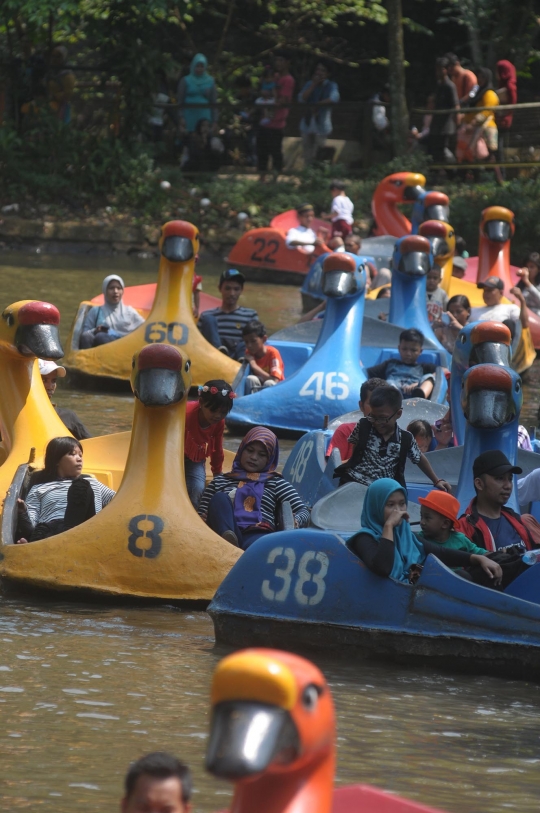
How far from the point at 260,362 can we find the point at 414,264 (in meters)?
2.19

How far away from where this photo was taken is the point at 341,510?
26.2 feet

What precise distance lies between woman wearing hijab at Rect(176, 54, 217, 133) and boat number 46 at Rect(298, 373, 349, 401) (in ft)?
51.0

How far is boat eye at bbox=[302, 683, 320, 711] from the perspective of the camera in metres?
2.75

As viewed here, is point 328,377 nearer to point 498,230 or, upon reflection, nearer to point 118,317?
point 118,317

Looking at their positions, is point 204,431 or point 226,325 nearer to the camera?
point 204,431

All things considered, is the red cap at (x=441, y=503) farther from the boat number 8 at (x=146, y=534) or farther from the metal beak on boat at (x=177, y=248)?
the metal beak on boat at (x=177, y=248)

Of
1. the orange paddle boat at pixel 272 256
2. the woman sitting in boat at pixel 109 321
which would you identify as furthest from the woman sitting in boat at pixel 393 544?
the orange paddle boat at pixel 272 256

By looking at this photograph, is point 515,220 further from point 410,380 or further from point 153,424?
point 153,424

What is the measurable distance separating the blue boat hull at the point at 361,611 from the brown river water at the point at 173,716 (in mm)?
103

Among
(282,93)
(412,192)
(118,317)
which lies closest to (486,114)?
(282,93)

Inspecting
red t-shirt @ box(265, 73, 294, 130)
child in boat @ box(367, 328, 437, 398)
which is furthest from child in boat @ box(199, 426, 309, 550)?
red t-shirt @ box(265, 73, 294, 130)

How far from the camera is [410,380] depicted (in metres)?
11.8

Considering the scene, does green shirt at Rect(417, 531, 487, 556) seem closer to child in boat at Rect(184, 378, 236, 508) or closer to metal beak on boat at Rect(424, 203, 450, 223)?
child in boat at Rect(184, 378, 236, 508)

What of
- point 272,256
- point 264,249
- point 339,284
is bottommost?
point 339,284
